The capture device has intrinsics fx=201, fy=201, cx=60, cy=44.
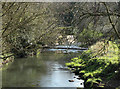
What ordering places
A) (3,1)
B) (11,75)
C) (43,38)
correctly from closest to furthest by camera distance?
1. (3,1)
2. (43,38)
3. (11,75)

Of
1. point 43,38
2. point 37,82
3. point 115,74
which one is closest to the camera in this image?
point 43,38

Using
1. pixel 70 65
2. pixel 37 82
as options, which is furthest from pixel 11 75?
pixel 70 65

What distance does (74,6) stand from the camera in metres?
3.69

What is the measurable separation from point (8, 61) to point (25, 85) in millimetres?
6414

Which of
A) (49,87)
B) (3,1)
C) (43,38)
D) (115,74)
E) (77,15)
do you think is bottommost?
(49,87)

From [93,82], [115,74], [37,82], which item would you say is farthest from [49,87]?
[115,74]

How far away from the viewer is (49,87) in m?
8.68

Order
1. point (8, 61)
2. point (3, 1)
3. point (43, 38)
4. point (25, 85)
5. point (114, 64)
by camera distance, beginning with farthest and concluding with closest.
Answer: point (8, 61) < point (25, 85) < point (114, 64) < point (43, 38) < point (3, 1)

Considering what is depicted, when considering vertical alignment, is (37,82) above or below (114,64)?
below

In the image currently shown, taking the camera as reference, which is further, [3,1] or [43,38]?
[43,38]

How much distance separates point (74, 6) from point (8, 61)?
12069 mm

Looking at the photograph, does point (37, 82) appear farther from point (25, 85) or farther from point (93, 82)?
point (93, 82)

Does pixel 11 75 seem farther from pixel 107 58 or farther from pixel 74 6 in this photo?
pixel 74 6

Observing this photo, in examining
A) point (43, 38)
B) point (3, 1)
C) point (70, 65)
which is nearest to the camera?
point (3, 1)
